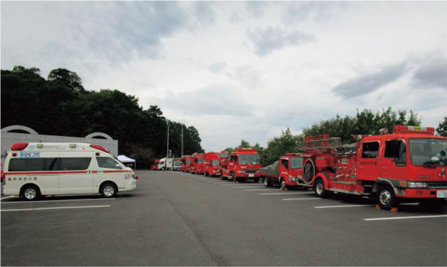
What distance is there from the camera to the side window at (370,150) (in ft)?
39.9

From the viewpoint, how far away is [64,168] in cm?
1470

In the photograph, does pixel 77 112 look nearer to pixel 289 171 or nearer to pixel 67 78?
pixel 67 78

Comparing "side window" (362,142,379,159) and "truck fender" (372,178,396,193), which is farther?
"side window" (362,142,379,159)

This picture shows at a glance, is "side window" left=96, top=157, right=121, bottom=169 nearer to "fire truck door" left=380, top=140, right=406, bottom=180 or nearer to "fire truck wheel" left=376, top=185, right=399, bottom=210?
"fire truck wheel" left=376, top=185, right=399, bottom=210

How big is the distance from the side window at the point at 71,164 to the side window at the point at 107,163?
516 mm

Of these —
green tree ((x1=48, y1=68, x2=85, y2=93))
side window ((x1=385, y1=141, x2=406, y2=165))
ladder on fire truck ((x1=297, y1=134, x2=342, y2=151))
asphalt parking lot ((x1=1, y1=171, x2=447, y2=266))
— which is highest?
green tree ((x1=48, y1=68, x2=85, y2=93))

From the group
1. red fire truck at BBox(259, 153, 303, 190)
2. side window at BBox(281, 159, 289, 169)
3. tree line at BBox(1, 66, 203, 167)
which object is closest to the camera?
red fire truck at BBox(259, 153, 303, 190)

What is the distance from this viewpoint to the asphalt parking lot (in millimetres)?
5699

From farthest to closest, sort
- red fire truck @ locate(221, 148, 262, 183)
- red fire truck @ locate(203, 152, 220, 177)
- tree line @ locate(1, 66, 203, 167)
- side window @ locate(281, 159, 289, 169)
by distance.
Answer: tree line @ locate(1, 66, 203, 167) < red fire truck @ locate(203, 152, 220, 177) < red fire truck @ locate(221, 148, 262, 183) < side window @ locate(281, 159, 289, 169)

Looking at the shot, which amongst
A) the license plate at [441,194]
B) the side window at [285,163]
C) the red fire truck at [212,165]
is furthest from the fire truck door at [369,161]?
the red fire truck at [212,165]

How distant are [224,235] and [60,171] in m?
10.3

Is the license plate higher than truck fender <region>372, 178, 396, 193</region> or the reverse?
the reverse

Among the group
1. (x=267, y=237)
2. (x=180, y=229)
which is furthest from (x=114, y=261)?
(x=267, y=237)

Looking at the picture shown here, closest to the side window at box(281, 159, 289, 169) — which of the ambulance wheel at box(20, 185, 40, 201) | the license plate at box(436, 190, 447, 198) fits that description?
the license plate at box(436, 190, 447, 198)
